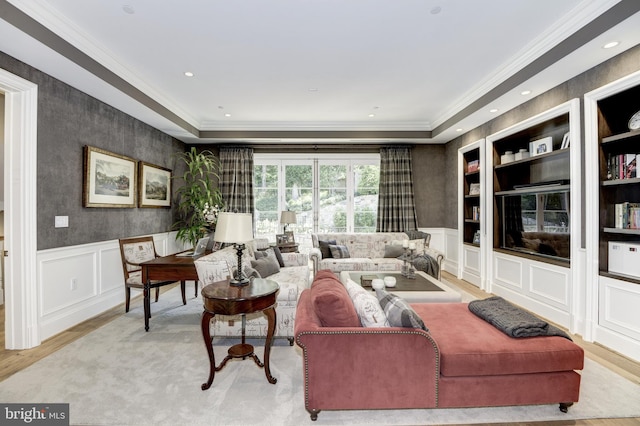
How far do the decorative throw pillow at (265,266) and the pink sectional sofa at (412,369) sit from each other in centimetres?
167

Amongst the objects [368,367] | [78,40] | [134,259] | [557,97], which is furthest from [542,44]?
[134,259]

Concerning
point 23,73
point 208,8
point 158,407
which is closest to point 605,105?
point 208,8

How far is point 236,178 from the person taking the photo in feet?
20.6

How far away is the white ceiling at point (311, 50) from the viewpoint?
8.07 feet

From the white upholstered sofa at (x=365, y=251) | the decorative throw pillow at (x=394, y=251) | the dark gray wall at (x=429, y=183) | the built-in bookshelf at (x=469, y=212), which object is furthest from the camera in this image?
the dark gray wall at (x=429, y=183)

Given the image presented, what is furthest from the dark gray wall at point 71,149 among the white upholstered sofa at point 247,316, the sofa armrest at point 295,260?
the sofa armrest at point 295,260

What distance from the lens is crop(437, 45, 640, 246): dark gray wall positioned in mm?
2664

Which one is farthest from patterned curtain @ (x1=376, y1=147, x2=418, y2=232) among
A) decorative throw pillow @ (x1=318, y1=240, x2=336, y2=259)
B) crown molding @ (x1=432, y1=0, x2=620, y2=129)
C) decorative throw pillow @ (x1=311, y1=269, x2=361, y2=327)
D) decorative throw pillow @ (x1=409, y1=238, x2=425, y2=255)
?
decorative throw pillow @ (x1=311, y1=269, x2=361, y2=327)

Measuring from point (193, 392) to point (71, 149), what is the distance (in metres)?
2.96

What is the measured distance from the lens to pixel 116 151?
4.15 meters

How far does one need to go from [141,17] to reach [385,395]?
3420mm

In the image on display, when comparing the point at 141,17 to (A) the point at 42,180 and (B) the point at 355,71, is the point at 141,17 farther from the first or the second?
(B) the point at 355,71

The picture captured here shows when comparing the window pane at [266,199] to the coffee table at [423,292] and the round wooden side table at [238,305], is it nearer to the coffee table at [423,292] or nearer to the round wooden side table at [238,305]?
the coffee table at [423,292]

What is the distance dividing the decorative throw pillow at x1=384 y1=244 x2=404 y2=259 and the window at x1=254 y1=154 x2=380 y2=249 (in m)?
1.10
